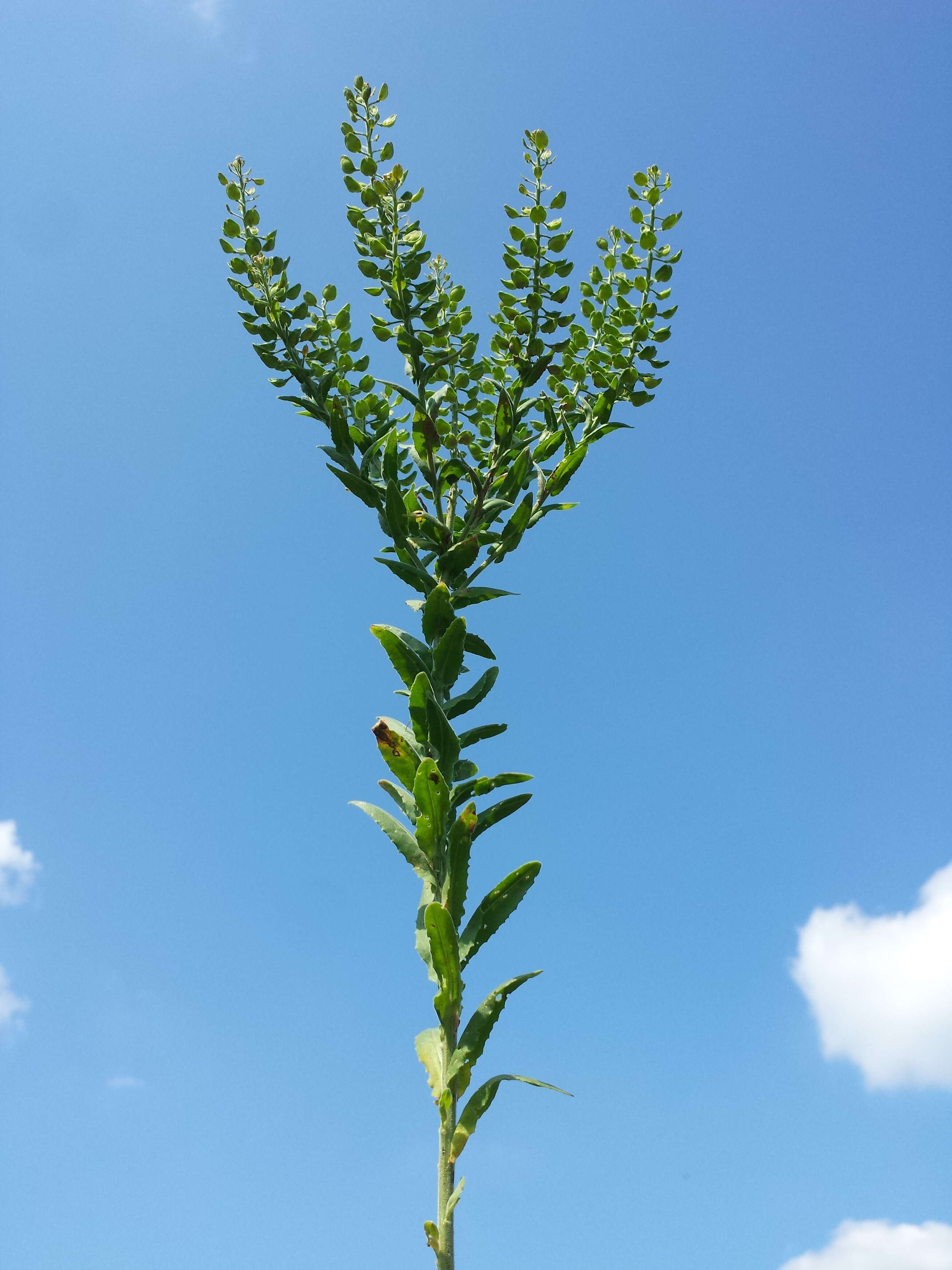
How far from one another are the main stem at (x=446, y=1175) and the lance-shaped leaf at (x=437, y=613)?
48.4 inches

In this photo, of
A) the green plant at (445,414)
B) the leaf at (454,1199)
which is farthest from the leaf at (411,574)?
the leaf at (454,1199)

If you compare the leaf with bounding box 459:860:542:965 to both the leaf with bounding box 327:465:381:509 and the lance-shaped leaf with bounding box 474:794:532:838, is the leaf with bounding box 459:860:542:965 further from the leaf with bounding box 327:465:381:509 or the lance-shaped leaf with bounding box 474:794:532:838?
the leaf with bounding box 327:465:381:509

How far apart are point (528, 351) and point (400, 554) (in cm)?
94

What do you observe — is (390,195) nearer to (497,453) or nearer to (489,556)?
(497,453)

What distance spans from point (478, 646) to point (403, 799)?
0.63m

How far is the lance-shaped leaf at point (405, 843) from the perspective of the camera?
2760 mm

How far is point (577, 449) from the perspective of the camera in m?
3.18

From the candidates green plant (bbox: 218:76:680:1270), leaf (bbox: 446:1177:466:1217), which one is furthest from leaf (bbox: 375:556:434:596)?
leaf (bbox: 446:1177:466:1217)

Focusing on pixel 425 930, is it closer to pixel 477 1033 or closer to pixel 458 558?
pixel 477 1033

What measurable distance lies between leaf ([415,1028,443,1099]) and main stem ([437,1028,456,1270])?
0.7 inches

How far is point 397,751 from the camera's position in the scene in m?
2.83

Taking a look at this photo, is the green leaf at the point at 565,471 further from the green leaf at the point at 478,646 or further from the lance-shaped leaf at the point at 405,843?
the lance-shaped leaf at the point at 405,843

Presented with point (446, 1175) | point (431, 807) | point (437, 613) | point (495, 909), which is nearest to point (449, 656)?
point (437, 613)

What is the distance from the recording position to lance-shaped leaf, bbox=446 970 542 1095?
2430 mm
